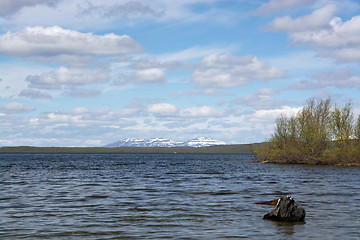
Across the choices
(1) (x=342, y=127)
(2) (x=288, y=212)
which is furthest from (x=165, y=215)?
(1) (x=342, y=127)

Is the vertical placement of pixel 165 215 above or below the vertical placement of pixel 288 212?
below

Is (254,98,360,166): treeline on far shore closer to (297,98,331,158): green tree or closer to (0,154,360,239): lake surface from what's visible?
(297,98,331,158): green tree

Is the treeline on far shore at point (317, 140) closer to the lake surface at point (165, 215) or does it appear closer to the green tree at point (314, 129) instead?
the green tree at point (314, 129)

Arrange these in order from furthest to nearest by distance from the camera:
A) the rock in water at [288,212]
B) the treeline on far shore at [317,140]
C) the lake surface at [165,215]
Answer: the treeline on far shore at [317,140]
the rock in water at [288,212]
the lake surface at [165,215]

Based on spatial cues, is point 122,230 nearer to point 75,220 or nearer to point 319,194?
point 75,220

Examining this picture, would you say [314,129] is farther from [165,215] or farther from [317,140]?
[165,215]

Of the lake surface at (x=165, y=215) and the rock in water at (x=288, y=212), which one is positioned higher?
the rock in water at (x=288, y=212)

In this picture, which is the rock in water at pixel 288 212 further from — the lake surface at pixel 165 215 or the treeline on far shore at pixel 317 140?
the treeline on far shore at pixel 317 140

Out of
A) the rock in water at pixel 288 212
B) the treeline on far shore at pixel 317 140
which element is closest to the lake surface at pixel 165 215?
the rock in water at pixel 288 212

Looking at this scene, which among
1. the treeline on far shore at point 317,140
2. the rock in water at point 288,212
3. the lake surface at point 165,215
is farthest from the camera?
the treeline on far shore at point 317,140

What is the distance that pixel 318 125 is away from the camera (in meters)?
101

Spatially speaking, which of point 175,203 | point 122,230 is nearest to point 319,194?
point 175,203

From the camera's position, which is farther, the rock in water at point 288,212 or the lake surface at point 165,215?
the rock in water at point 288,212

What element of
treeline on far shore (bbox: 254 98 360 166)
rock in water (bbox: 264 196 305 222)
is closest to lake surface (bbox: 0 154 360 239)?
rock in water (bbox: 264 196 305 222)
